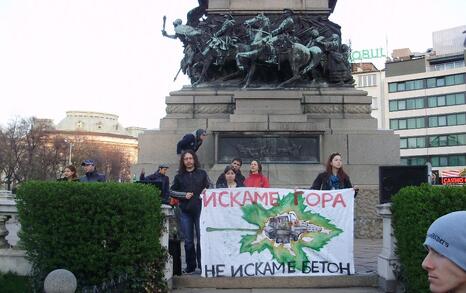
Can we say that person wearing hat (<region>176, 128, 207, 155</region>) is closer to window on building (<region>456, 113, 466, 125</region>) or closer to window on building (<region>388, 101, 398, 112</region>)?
window on building (<region>456, 113, 466, 125</region>)

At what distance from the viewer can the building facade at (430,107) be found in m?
80.2

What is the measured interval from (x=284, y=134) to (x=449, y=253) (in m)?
13.7

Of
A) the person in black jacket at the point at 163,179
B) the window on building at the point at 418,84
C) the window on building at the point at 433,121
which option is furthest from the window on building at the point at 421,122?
the person in black jacket at the point at 163,179

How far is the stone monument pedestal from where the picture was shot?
15.5m

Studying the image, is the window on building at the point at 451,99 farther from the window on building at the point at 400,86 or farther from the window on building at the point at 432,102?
the window on building at the point at 400,86

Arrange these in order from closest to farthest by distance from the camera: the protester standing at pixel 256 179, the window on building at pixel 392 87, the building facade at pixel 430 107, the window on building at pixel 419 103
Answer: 1. the protester standing at pixel 256 179
2. the building facade at pixel 430 107
3. the window on building at pixel 419 103
4. the window on building at pixel 392 87

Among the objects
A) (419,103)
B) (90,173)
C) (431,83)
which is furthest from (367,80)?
(90,173)

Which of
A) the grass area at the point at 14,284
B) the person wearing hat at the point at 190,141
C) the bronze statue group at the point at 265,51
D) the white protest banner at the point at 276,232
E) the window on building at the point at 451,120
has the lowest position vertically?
the grass area at the point at 14,284

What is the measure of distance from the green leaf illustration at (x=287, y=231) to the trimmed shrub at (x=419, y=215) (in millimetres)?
1730

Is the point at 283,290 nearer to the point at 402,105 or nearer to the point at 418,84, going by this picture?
the point at 418,84

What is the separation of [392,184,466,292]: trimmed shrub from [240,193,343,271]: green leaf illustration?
1.73 meters

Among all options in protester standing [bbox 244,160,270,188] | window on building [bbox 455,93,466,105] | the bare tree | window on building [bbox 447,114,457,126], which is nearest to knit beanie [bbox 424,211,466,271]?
protester standing [bbox 244,160,270,188]

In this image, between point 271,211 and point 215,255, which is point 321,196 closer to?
point 271,211

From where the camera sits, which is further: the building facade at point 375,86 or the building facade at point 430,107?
the building facade at point 375,86
